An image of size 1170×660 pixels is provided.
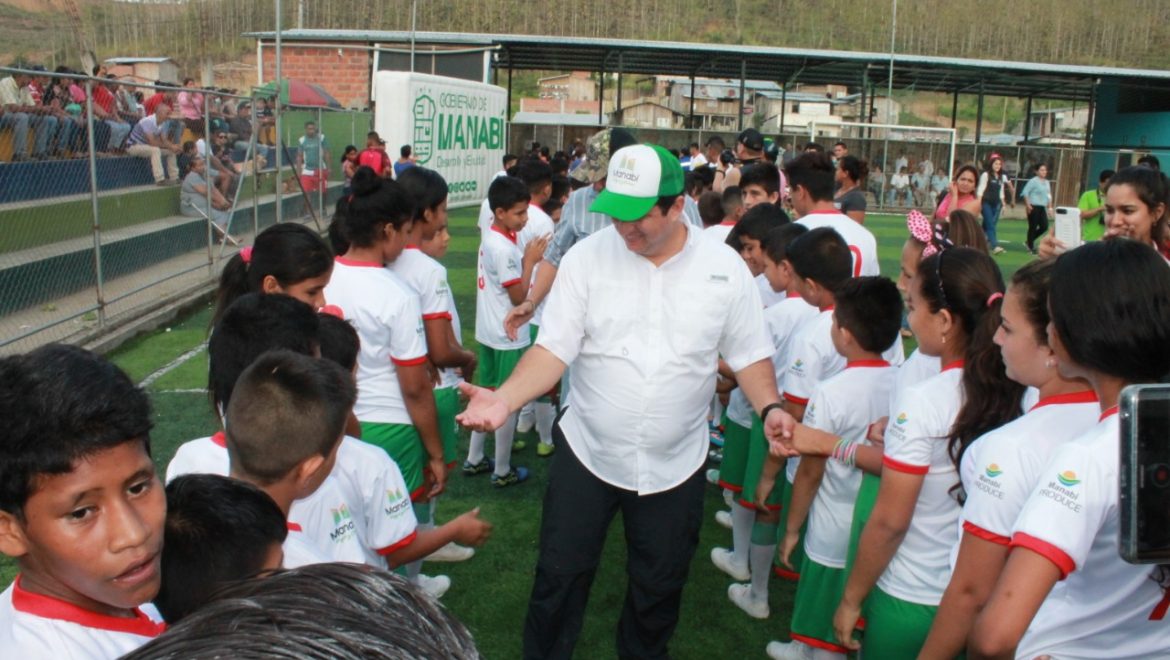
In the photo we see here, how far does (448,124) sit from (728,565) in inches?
458

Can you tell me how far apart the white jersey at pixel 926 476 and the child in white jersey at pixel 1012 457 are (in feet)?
1.38

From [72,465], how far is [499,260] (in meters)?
4.45

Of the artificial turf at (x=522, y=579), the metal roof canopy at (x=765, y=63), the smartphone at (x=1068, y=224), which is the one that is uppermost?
the metal roof canopy at (x=765, y=63)

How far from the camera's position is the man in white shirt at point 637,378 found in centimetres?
310

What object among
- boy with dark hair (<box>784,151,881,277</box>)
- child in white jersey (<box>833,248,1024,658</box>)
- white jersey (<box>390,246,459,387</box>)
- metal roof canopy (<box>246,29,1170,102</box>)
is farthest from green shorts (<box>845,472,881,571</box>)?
metal roof canopy (<box>246,29,1170,102</box>)

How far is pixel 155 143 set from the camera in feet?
32.8

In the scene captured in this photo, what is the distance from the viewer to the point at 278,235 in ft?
10.5

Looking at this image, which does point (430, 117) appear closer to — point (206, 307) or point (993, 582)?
point (206, 307)

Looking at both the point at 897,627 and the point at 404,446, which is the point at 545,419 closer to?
the point at 404,446

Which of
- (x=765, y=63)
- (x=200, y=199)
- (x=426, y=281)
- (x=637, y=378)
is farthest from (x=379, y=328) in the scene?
(x=765, y=63)

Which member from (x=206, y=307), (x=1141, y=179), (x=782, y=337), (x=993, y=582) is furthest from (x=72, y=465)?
(x=206, y=307)

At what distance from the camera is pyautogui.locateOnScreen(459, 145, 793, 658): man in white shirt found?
10.2ft

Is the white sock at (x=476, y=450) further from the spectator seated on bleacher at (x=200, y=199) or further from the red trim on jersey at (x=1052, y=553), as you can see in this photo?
the spectator seated on bleacher at (x=200, y=199)

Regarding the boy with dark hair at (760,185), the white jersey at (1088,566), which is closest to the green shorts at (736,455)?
the boy with dark hair at (760,185)
